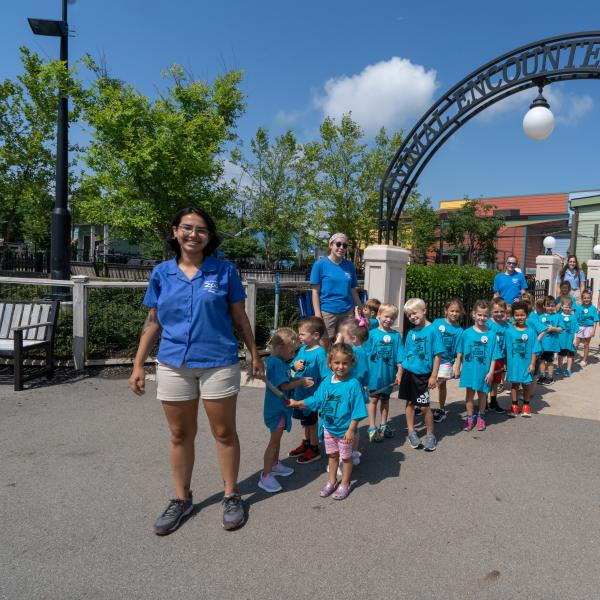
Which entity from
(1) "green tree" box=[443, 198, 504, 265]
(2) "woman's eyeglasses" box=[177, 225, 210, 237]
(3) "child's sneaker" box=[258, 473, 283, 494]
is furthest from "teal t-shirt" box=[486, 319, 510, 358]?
(1) "green tree" box=[443, 198, 504, 265]

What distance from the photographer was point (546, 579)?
2.35m

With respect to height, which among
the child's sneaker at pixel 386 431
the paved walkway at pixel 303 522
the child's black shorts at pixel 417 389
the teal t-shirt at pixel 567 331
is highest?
the teal t-shirt at pixel 567 331

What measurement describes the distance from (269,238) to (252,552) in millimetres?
21229

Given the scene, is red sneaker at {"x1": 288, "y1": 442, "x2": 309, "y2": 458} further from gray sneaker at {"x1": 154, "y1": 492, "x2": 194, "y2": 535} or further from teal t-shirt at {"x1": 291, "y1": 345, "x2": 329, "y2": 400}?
gray sneaker at {"x1": 154, "y1": 492, "x2": 194, "y2": 535}

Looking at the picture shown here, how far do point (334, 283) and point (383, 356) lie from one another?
96 centimetres

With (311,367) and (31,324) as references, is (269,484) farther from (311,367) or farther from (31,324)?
(31,324)

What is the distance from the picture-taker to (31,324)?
Result: 5.71 m

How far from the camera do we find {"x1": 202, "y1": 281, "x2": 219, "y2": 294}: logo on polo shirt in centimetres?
267

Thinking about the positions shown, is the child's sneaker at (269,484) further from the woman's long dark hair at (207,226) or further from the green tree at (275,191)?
the green tree at (275,191)

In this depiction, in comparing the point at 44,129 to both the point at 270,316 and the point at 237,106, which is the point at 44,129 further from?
the point at 270,316

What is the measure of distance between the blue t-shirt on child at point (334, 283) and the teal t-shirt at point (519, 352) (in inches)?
70.7

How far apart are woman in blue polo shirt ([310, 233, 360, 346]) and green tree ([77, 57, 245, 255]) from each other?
9.17m

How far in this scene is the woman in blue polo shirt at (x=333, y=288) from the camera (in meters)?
4.75

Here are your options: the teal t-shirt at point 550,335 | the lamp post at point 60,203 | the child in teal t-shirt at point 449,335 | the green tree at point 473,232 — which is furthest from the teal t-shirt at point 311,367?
the green tree at point 473,232
